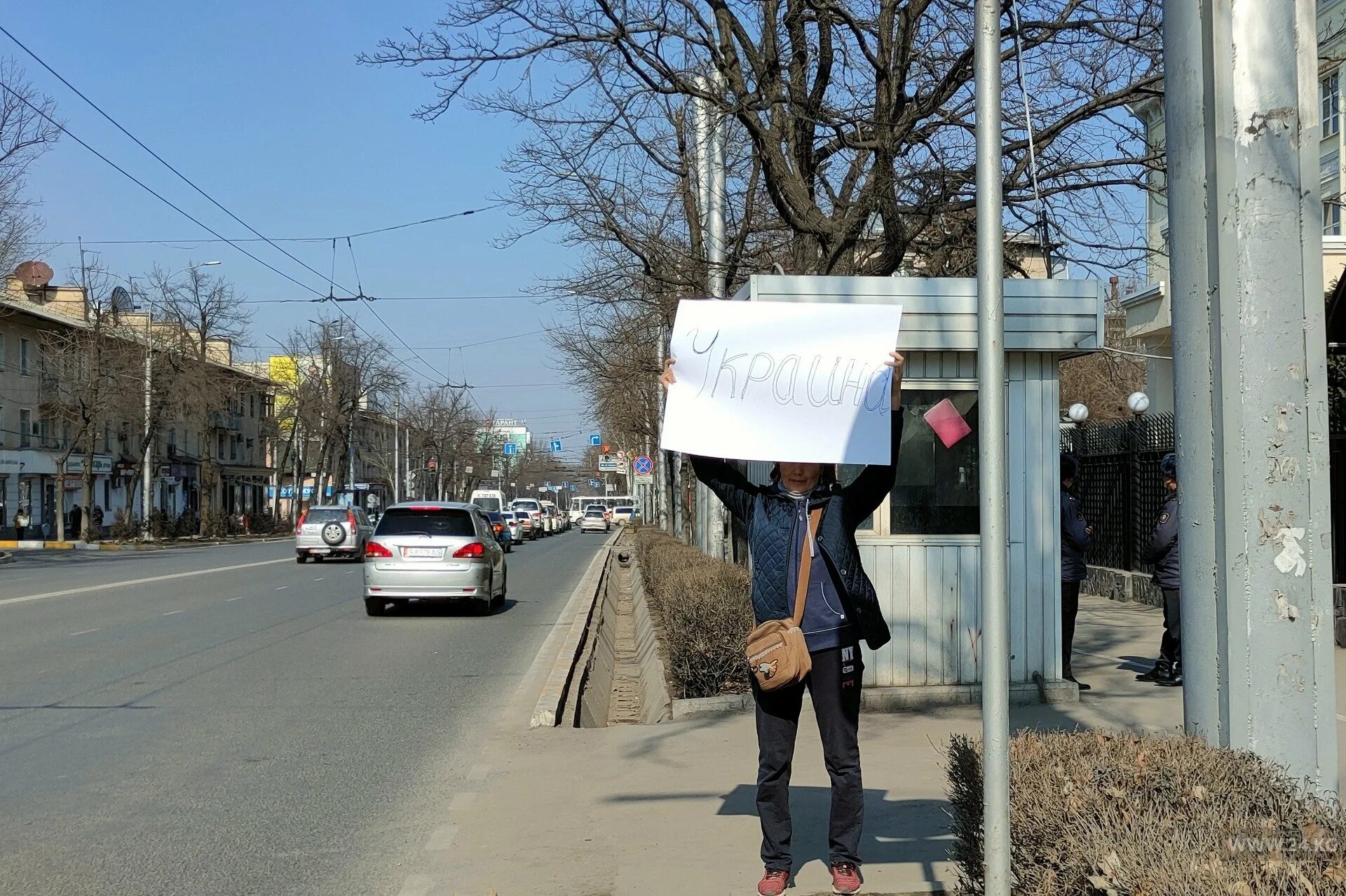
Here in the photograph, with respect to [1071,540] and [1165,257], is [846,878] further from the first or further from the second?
[1165,257]

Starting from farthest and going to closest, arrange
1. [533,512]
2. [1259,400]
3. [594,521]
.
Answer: [594,521] < [533,512] < [1259,400]

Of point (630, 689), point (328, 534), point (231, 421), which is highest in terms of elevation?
point (231, 421)

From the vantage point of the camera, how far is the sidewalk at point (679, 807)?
5.57 metres

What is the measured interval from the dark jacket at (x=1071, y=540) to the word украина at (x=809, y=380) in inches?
247

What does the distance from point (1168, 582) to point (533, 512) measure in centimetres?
5952


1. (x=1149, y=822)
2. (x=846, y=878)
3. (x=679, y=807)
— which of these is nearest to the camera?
(x=1149, y=822)

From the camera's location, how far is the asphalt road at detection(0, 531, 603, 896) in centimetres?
614

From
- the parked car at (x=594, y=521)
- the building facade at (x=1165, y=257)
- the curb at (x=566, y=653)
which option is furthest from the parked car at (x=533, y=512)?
the curb at (x=566, y=653)

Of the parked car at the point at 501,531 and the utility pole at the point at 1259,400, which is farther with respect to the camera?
the parked car at the point at 501,531

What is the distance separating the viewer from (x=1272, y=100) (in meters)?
4.73

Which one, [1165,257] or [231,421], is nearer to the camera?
[1165,257]

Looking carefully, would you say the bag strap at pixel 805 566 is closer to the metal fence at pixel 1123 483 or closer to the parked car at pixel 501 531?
the metal fence at pixel 1123 483

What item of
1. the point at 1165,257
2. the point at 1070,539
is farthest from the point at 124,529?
the point at 1070,539

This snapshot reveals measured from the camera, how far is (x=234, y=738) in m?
9.21
